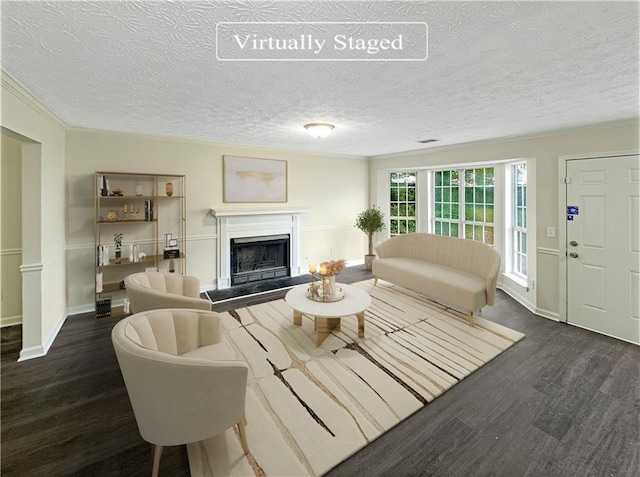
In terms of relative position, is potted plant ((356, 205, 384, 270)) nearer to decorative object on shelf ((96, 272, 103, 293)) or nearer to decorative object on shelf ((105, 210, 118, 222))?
decorative object on shelf ((105, 210, 118, 222))

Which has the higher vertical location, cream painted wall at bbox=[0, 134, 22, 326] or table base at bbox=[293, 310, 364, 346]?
cream painted wall at bbox=[0, 134, 22, 326]

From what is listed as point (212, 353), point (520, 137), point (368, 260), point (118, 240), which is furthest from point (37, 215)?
point (520, 137)

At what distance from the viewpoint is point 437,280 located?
13.3 feet

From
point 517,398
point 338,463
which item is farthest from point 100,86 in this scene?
point 517,398

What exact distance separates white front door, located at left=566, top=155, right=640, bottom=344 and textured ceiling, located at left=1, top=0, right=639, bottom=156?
0.64 meters

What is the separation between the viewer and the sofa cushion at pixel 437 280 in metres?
3.65

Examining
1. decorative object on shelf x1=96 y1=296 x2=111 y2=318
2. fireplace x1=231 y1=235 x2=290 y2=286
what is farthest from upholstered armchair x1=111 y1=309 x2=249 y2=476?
fireplace x1=231 y1=235 x2=290 y2=286

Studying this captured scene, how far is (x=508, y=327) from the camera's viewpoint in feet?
11.7

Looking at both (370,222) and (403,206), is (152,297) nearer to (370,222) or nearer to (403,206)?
(370,222)

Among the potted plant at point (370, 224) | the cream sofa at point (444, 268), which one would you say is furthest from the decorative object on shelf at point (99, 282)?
the potted plant at point (370, 224)

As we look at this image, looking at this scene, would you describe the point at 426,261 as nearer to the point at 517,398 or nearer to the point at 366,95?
the point at 517,398

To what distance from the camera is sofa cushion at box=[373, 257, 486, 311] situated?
12.0 feet

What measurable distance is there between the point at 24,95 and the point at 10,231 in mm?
1941

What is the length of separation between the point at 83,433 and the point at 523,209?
A: 18.8 ft
